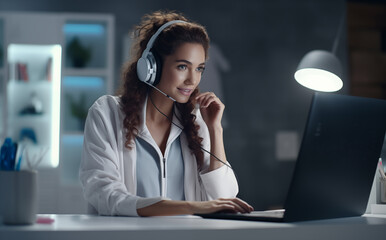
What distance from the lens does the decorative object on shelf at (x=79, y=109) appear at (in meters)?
3.85

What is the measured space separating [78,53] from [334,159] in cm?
314

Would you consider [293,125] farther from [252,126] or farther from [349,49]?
[349,49]

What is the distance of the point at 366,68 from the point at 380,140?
346 centimetres

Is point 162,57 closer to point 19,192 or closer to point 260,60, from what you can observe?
point 19,192

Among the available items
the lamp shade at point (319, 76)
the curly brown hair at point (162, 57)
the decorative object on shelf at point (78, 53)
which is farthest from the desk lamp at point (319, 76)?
the decorative object on shelf at point (78, 53)

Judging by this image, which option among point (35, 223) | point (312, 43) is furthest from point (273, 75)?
point (35, 223)

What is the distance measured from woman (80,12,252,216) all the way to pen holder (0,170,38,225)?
0.56 metres

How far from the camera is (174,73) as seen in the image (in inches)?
72.5

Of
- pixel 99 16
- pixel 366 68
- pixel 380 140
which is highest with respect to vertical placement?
pixel 99 16

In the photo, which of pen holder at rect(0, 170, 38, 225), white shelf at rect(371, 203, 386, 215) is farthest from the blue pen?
white shelf at rect(371, 203, 386, 215)

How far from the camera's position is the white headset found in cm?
172

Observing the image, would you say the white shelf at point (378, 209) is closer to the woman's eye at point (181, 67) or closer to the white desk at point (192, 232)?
the white desk at point (192, 232)

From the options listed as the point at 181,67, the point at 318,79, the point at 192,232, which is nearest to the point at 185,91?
the point at 181,67

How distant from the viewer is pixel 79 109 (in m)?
3.86
